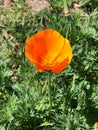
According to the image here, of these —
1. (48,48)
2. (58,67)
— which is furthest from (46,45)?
(58,67)

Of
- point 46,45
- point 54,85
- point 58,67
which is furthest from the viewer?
point 54,85

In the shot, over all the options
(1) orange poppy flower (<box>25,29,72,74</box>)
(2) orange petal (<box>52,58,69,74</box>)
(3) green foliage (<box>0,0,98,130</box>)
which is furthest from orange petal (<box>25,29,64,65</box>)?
(3) green foliage (<box>0,0,98,130</box>)

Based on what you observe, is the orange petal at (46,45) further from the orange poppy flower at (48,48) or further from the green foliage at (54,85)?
the green foliage at (54,85)

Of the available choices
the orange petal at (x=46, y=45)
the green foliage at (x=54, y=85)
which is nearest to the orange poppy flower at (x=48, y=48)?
the orange petal at (x=46, y=45)

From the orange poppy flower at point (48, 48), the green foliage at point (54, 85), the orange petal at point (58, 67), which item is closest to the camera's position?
the orange petal at point (58, 67)

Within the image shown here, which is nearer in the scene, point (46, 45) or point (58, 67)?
point (58, 67)

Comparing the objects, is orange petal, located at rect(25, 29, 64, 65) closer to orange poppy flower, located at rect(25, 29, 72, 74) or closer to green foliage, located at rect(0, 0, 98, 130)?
orange poppy flower, located at rect(25, 29, 72, 74)

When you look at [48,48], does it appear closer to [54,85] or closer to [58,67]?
[58,67]

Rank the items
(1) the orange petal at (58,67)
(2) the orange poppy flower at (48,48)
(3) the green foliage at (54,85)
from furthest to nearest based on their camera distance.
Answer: (3) the green foliage at (54,85)
(2) the orange poppy flower at (48,48)
(1) the orange petal at (58,67)
